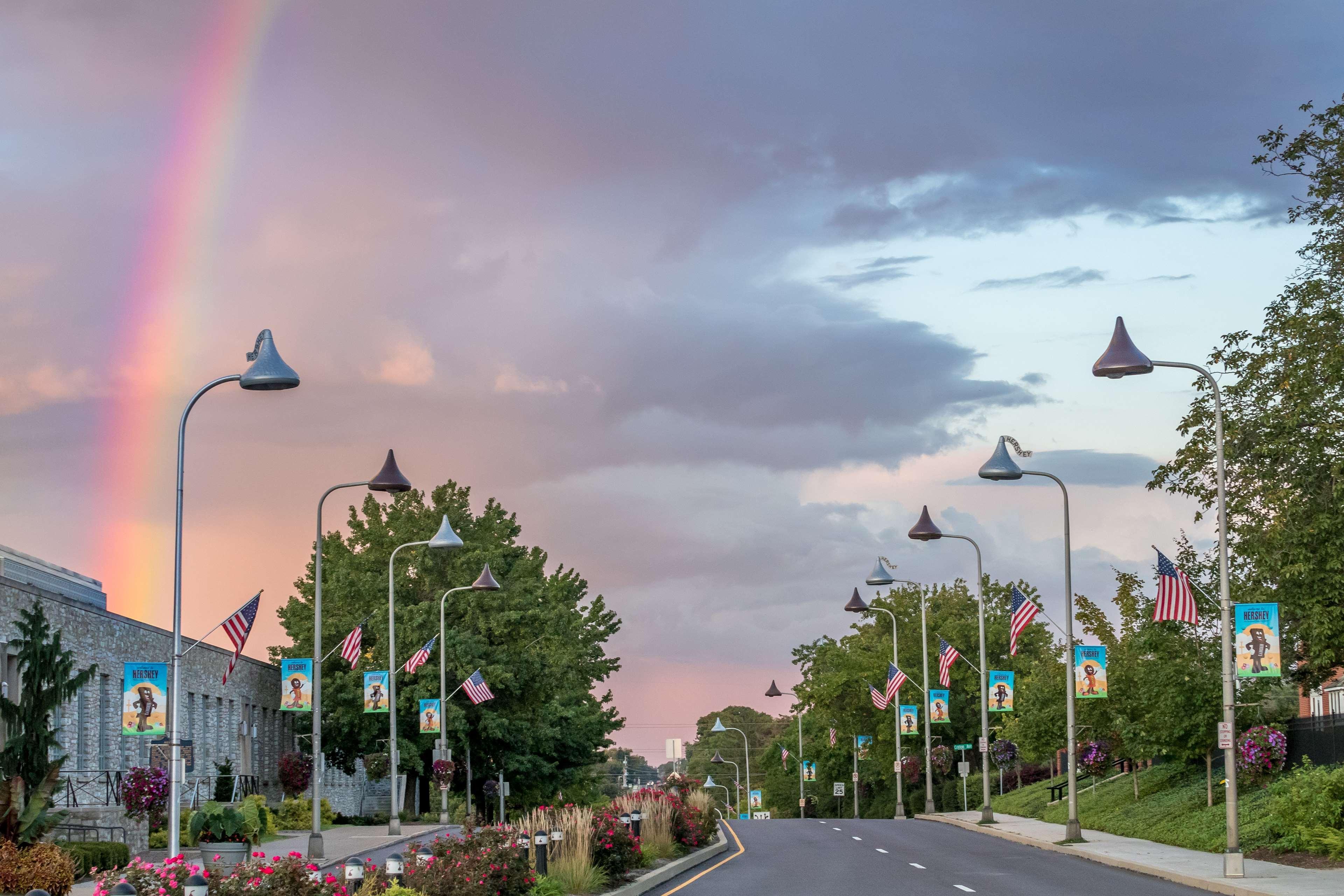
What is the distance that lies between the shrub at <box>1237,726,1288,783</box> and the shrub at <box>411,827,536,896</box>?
20.9m

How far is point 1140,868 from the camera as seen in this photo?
27.5 metres

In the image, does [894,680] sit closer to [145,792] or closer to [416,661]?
[416,661]

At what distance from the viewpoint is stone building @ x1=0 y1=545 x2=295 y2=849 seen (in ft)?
112

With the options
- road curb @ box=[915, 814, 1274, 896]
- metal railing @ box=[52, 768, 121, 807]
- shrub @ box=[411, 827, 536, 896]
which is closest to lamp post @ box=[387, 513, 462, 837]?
metal railing @ box=[52, 768, 121, 807]

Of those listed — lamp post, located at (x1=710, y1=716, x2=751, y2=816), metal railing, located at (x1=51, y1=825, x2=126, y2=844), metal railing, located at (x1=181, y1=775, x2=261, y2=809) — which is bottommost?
lamp post, located at (x1=710, y1=716, x2=751, y2=816)

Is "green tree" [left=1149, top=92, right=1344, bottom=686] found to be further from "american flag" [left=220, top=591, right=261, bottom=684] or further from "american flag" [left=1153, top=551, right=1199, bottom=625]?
"american flag" [left=220, top=591, right=261, bottom=684]

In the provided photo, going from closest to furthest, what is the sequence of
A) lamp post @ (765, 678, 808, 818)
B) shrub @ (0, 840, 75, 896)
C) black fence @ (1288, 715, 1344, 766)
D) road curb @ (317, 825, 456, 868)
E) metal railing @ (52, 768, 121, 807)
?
shrub @ (0, 840, 75, 896)
road curb @ (317, 825, 456, 868)
black fence @ (1288, 715, 1344, 766)
metal railing @ (52, 768, 121, 807)
lamp post @ (765, 678, 808, 818)

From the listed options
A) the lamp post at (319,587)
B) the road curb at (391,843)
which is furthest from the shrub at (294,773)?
the lamp post at (319,587)

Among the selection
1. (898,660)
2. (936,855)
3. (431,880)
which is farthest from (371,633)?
(431,880)

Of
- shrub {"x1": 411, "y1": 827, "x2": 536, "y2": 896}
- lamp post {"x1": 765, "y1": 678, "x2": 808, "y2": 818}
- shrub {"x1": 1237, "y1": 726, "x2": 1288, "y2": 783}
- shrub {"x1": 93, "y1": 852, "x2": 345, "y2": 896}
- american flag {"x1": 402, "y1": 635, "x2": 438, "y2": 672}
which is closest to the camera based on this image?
shrub {"x1": 93, "y1": 852, "x2": 345, "y2": 896}

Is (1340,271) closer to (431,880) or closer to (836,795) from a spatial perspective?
(431,880)

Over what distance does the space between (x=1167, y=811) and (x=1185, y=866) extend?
36.6 ft

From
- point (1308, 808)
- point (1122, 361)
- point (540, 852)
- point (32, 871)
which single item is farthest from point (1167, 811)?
point (32, 871)

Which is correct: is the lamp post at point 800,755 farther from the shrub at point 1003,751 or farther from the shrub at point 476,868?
the shrub at point 476,868
